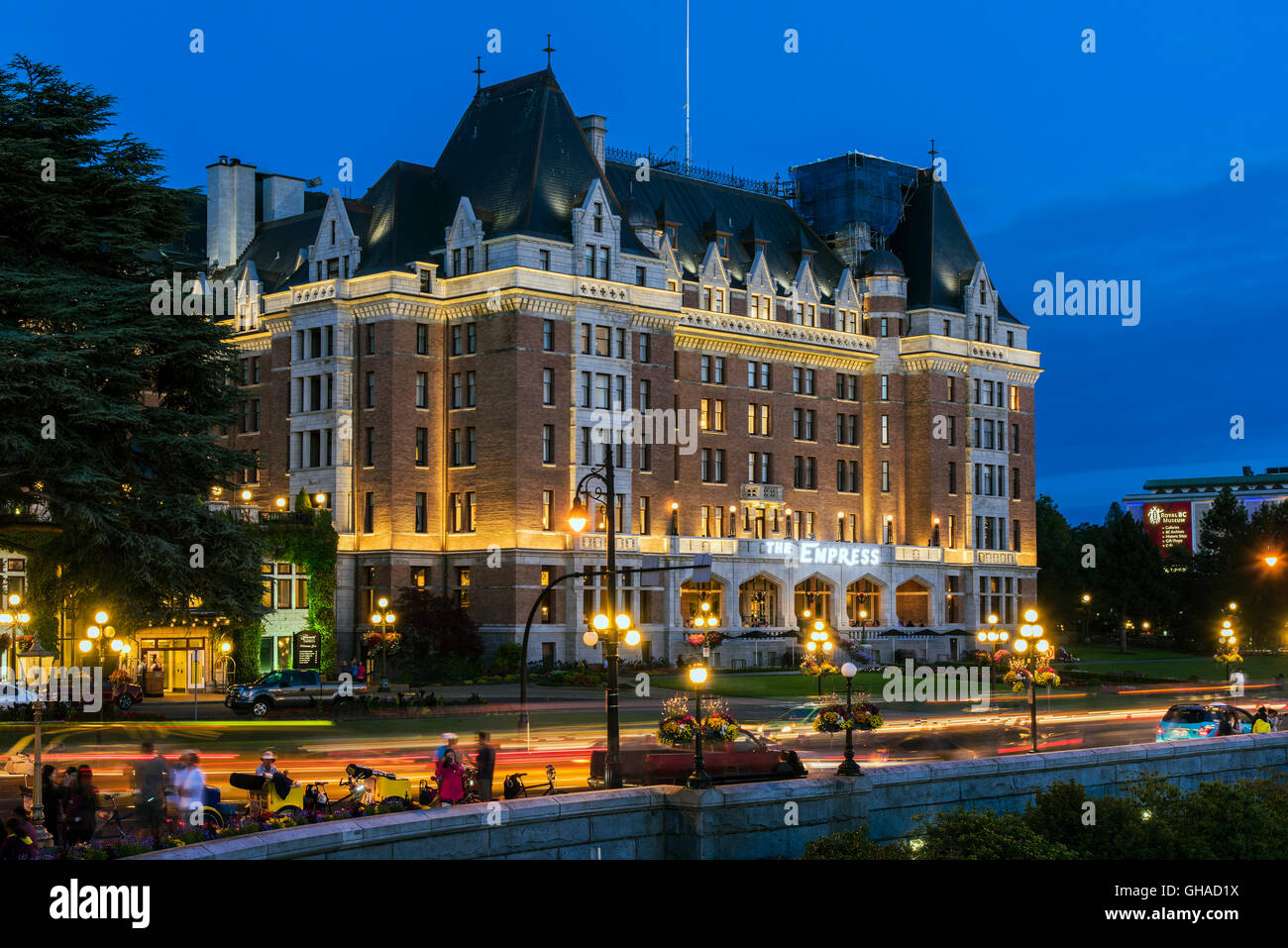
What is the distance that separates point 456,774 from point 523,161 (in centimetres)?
5653

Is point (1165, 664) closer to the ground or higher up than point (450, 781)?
closer to the ground

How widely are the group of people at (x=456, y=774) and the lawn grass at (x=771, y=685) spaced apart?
33.9 m

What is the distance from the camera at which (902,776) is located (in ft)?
86.3

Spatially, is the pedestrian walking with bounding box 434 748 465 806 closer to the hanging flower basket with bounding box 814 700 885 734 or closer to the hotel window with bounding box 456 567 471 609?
the hanging flower basket with bounding box 814 700 885 734

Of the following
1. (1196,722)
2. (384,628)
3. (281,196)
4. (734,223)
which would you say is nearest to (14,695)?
(384,628)

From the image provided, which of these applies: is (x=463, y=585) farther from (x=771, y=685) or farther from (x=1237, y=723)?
(x=1237, y=723)

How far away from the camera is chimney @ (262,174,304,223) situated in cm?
9469

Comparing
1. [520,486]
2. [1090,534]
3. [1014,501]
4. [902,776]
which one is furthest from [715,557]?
[1090,534]

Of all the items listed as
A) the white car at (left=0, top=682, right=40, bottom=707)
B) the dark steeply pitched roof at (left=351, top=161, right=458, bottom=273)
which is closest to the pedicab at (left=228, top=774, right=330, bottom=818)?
the white car at (left=0, top=682, right=40, bottom=707)

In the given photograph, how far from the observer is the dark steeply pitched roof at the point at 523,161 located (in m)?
78.9

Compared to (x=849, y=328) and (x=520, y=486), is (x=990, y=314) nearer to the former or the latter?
(x=849, y=328)

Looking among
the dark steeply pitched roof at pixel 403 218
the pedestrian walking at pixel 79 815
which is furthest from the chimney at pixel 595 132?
the pedestrian walking at pixel 79 815

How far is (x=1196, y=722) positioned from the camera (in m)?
43.6

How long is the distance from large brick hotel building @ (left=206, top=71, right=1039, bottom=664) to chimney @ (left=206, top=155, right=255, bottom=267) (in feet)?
0.60
